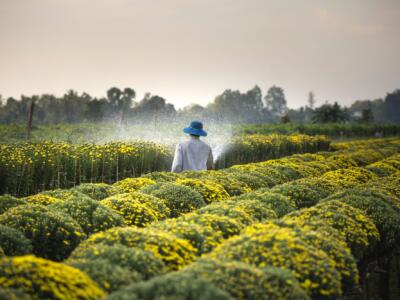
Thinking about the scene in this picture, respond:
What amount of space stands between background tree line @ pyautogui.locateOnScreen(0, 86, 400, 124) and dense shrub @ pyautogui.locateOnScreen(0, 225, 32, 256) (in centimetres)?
1092

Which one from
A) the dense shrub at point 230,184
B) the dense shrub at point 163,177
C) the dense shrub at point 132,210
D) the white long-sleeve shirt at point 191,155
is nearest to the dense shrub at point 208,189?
the dense shrub at point 230,184

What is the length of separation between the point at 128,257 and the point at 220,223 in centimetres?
172

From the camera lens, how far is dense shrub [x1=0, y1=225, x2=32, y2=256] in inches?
200

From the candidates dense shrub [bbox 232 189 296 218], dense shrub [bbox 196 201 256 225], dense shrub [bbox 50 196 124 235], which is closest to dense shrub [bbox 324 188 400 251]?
dense shrub [bbox 232 189 296 218]

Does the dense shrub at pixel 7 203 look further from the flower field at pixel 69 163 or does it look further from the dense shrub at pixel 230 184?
the dense shrub at pixel 230 184

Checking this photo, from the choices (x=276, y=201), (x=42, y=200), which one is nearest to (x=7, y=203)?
(x=42, y=200)

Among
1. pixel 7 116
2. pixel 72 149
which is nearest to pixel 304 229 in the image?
pixel 72 149

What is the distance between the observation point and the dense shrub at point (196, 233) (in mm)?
5137

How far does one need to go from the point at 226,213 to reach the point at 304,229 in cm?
131

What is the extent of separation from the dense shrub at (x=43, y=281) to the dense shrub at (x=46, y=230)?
1841mm

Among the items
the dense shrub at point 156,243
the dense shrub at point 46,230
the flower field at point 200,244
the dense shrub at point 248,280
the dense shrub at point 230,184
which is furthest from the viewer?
the dense shrub at point 230,184

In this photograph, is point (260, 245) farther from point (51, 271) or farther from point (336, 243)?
point (51, 271)

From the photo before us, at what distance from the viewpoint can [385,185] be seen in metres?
9.23

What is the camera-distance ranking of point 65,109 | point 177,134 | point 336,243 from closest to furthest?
point 336,243 < point 177,134 < point 65,109
